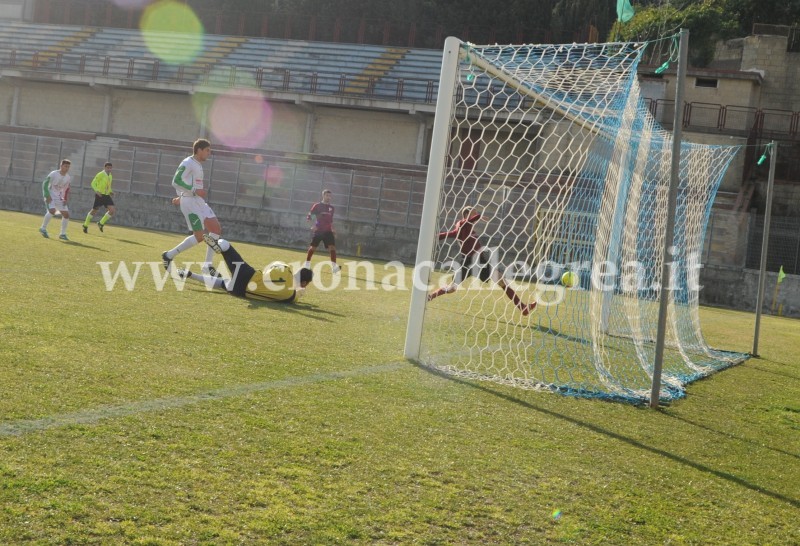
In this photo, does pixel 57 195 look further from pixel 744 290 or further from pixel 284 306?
pixel 744 290

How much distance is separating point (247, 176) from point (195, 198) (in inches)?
760

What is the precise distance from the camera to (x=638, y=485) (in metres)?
4.02

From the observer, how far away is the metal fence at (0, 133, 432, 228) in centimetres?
2831

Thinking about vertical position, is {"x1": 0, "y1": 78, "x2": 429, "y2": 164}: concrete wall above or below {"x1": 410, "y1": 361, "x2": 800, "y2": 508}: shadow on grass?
above

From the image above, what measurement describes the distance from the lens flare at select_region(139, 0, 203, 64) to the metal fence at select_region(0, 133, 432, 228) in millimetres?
10478

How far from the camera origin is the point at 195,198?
10867mm

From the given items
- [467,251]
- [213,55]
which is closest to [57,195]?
[467,251]

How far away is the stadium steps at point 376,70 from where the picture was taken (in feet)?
124

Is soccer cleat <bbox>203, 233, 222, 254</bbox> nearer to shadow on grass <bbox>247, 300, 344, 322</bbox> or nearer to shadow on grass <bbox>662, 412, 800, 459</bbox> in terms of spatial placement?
shadow on grass <bbox>247, 300, 344, 322</bbox>

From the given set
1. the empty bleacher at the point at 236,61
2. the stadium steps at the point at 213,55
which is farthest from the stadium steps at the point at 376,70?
the stadium steps at the point at 213,55

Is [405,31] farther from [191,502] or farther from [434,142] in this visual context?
[191,502]

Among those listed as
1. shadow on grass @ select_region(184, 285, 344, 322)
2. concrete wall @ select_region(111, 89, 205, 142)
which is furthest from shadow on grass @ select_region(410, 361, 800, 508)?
concrete wall @ select_region(111, 89, 205, 142)

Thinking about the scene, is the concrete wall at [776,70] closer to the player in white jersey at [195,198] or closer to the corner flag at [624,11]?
the corner flag at [624,11]

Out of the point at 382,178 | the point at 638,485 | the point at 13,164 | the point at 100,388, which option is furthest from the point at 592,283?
the point at 13,164
